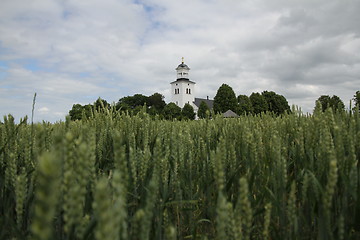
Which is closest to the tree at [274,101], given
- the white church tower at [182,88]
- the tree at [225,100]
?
the tree at [225,100]

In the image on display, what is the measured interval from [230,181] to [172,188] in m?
0.38

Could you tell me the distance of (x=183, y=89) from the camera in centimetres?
10875

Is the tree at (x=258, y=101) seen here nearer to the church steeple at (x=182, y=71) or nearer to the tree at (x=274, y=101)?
the tree at (x=274, y=101)

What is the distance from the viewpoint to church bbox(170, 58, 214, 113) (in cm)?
10831

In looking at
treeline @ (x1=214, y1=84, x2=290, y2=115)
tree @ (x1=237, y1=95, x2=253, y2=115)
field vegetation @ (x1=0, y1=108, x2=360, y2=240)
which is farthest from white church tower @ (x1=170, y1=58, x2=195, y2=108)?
field vegetation @ (x1=0, y1=108, x2=360, y2=240)

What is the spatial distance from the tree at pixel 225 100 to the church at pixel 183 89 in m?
36.1

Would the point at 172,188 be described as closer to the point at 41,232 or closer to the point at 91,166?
the point at 91,166

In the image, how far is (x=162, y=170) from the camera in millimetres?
1521

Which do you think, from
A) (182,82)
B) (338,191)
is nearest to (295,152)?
(338,191)

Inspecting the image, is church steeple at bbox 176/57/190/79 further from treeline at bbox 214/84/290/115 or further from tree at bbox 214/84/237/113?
tree at bbox 214/84/237/113

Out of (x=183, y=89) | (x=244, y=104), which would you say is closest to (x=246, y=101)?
(x=244, y=104)

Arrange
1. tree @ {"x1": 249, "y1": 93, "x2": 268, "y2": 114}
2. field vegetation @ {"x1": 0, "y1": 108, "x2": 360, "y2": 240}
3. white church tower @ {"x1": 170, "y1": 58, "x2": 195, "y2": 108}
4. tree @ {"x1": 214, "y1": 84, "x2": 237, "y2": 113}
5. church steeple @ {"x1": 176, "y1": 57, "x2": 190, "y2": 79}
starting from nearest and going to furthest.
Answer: field vegetation @ {"x1": 0, "y1": 108, "x2": 360, "y2": 240} → tree @ {"x1": 214, "y1": 84, "x2": 237, "y2": 113} → tree @ {"x1": 249, "y1": 93, "x2": 268, "y2": 114} → white church tower @ {"x1": 170, "y1": 58, "x2": 195, "y2": 108} → church steeple @ {"x1": 176, "y1": 57, "x2": 190, "y2": 79}

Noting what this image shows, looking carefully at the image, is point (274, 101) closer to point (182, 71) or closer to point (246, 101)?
point (246, 101)

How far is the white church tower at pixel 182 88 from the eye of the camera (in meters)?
108
